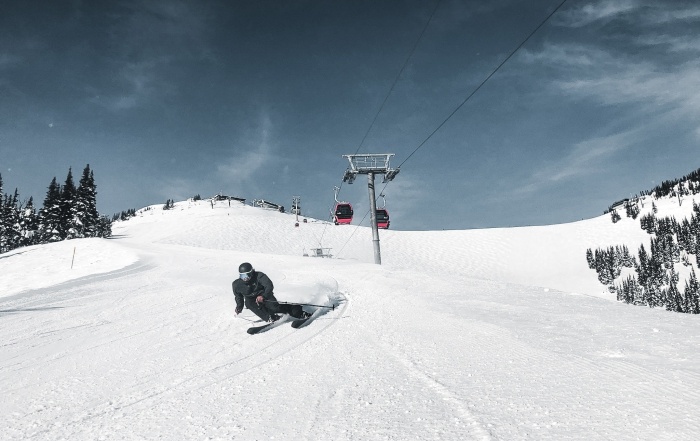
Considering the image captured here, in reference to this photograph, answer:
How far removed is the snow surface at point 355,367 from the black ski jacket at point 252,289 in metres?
0.61

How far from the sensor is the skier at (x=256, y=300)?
797 centimetres

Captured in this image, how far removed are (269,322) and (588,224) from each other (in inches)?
3661

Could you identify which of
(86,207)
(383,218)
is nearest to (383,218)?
(383,218)

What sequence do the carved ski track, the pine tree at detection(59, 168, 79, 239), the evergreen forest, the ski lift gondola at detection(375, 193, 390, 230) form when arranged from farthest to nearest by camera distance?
the evergreen forest → the pine tree at detection(59, 168, 79, 239) → the ski lift gondola at detection(375, 193, 390, 230) → the carved ski track

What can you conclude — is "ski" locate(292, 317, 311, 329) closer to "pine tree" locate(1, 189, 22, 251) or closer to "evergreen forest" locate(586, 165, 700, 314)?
"evergreen forest" locate(586, 165, 700, 314)

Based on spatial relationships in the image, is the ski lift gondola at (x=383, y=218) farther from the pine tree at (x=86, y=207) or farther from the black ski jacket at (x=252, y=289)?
the pine tree at (x=86, y=207)

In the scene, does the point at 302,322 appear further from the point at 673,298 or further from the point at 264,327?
the point at 673,298

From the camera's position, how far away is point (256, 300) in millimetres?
7840

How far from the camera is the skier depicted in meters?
7.97

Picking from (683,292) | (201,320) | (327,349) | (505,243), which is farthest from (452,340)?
(683,292)

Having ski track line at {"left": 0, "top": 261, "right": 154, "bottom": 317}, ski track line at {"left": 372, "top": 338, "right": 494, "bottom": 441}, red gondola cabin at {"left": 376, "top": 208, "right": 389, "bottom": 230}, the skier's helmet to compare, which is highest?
red gondola cabin at {"left": 376, "top": 208, "right": 389, "bottom": 230}

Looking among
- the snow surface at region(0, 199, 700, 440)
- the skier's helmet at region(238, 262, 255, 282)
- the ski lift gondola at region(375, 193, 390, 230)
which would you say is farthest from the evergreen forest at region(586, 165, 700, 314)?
the skier's helmet at region(238, 262, 255, 282)

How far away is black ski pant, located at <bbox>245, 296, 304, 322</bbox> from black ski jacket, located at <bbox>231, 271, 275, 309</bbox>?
0.43 feet

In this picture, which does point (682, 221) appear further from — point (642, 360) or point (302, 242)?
point (642, 360)
